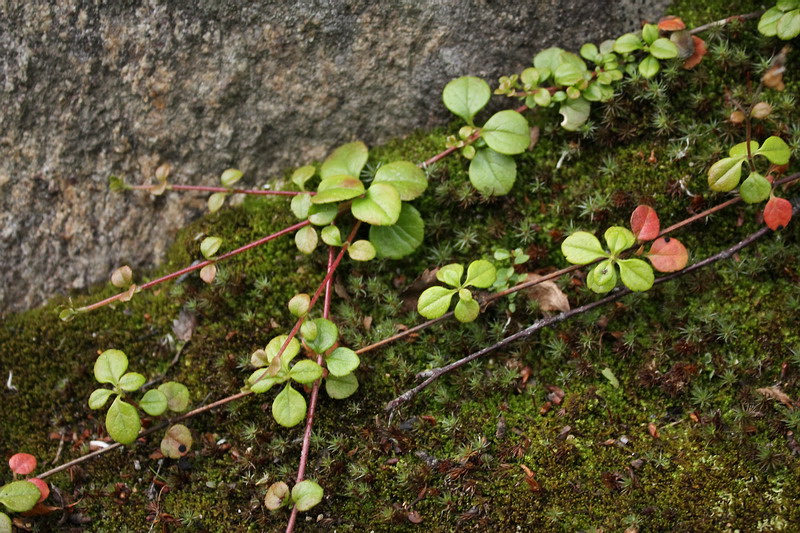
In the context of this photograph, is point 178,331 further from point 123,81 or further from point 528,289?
point 528,289

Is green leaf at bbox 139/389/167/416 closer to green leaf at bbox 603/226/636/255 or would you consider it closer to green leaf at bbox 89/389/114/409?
green leaf at bbox 89/389/114/409

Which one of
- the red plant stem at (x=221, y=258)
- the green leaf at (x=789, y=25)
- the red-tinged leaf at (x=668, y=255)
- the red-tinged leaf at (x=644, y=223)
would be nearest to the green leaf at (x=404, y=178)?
the red plant stem at (x=221, y=258)

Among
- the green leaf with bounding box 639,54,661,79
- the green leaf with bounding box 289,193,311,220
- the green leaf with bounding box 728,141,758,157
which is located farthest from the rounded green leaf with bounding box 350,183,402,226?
the green leaf with bounding box 728,141,758,157

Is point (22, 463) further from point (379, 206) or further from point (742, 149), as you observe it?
point (742, 149)

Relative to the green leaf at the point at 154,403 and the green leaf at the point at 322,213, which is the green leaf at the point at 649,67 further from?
the green leaf at the point at 154,403

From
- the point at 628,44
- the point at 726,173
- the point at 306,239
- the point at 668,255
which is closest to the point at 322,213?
the point at 306,239


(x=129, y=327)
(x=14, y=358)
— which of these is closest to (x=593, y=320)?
(x=129, y=327)
